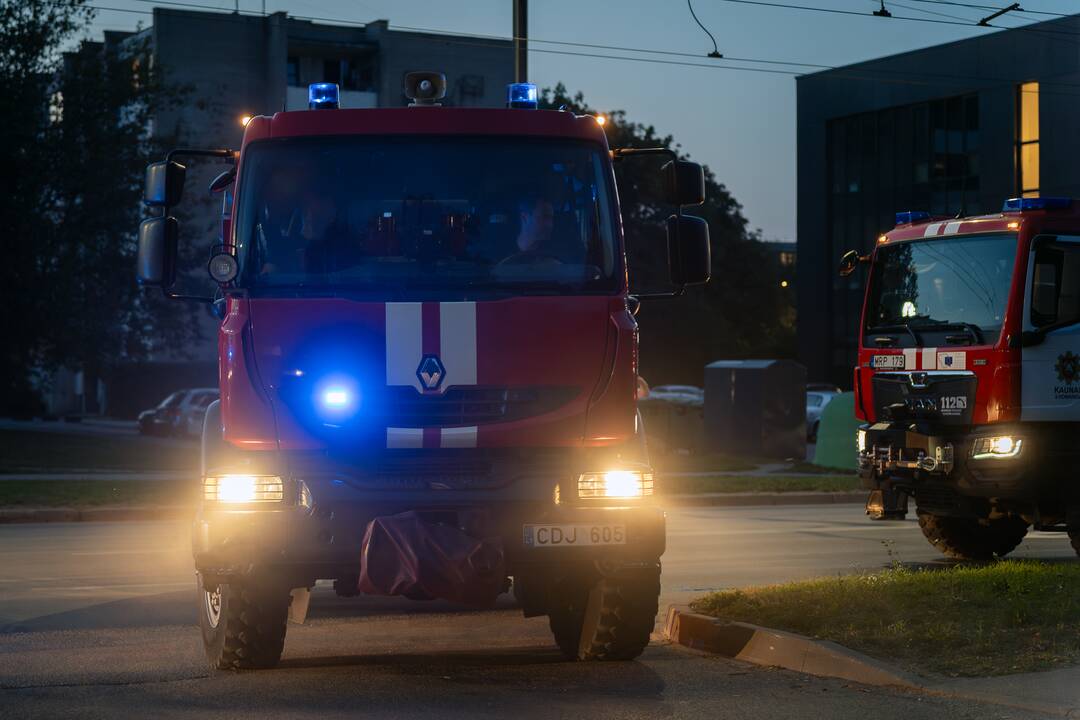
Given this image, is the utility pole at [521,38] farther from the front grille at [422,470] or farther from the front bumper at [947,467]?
the front grille at [422,470]

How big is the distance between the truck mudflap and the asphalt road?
541 mm

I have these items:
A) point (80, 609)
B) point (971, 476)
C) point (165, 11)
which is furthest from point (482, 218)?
point (165, 11)

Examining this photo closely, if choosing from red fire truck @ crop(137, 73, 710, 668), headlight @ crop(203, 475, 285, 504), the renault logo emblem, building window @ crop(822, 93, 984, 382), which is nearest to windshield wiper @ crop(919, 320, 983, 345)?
red fire truck @ crop(137, 73, 710, 668)

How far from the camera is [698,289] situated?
71.1 meters

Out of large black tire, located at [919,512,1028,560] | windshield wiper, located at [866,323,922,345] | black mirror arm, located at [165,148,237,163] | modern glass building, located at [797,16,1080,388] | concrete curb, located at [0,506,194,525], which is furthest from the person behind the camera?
modern glass building, located at [797,16,1080,388]

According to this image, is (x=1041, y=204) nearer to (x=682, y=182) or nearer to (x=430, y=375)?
(x=682, y=182)

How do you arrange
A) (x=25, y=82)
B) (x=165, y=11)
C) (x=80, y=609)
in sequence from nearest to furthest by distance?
(x=80, y=609)
(x=25, y=82)
(x=165, y=11)

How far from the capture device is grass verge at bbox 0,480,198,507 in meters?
21.4

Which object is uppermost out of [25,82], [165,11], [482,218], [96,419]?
[165,11]

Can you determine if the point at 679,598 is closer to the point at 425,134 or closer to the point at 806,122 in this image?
the point at 425,134

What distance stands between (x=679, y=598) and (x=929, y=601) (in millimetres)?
2364

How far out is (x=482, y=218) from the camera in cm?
873

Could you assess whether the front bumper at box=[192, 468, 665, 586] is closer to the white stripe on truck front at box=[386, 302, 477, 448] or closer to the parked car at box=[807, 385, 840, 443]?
the white stripe on truck front at box=[386, 302, 477, 448]

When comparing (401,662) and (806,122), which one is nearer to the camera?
(401,662)
